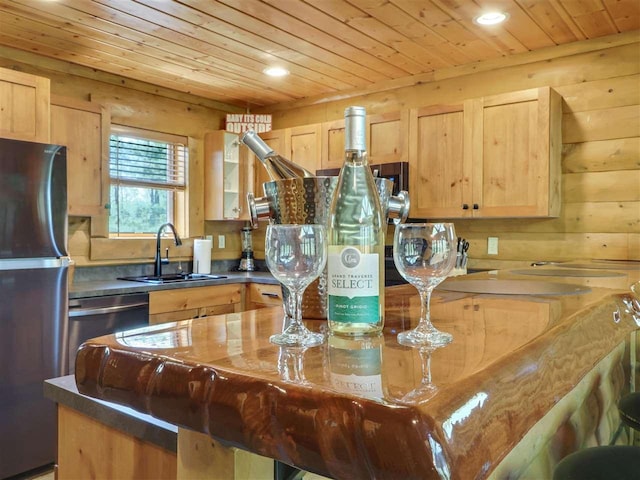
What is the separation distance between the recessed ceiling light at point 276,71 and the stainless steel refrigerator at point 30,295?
4.92ft

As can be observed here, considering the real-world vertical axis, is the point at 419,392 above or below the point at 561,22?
below

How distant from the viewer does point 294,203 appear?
2.62ft

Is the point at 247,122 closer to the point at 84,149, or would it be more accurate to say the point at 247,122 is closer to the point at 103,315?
the point at 84,149

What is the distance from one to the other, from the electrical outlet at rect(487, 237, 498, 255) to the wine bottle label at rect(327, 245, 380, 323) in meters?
3.03

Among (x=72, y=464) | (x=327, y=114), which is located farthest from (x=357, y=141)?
(x=327, y=114)

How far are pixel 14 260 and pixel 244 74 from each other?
6.50 feet

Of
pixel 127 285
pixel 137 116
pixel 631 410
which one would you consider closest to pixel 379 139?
pixel 137 116

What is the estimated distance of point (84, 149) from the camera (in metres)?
3.46

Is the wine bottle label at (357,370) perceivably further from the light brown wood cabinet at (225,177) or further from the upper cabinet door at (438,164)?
the light brown wood cabinet at (225,177)

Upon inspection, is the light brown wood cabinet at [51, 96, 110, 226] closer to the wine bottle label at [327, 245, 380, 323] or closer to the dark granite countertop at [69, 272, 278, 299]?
the dark granite countertop at [69, 272, 278, 299]

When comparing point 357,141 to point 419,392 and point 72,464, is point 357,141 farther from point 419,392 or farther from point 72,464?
point 72,464

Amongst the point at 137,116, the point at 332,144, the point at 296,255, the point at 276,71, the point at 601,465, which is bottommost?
the point at 601,465

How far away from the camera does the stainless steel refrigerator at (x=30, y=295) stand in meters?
2.53

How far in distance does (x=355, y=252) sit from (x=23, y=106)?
2.81 meters
